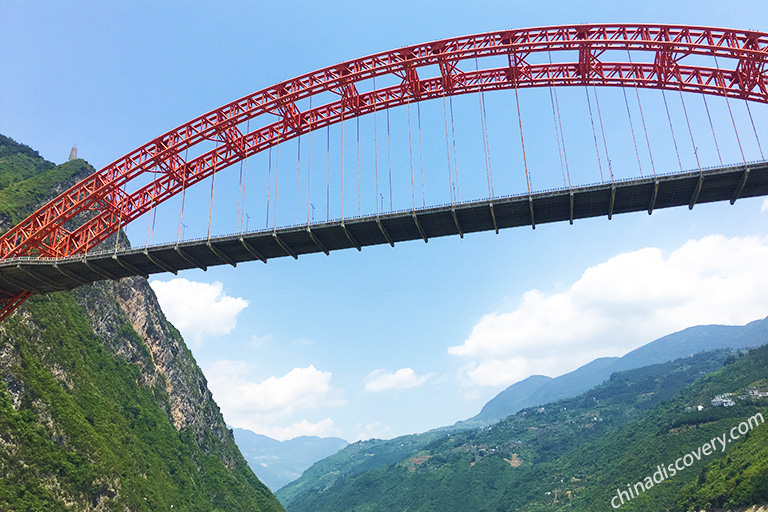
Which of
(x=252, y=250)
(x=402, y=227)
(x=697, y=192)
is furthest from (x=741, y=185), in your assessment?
(x=252, y=250)

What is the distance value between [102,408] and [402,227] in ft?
164

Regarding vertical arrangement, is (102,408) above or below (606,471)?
above

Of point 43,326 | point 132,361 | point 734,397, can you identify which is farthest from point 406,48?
point 734,397

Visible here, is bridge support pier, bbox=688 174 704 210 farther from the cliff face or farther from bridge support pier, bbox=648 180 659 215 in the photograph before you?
the cliff face

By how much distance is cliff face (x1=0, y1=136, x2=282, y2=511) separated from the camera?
1762 inches

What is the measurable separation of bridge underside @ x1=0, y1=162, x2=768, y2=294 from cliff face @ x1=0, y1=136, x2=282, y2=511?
1582 cm

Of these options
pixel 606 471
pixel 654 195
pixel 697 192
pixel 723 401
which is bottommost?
pixel 606 471

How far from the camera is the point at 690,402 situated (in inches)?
5576

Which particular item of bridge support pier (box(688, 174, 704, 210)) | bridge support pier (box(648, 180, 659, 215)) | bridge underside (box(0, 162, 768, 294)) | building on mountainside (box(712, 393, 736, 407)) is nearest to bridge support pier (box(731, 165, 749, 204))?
bridge underside (box(0, 162, 768, 294))

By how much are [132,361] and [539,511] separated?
98330mm

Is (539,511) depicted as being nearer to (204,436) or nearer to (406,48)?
(204,436)

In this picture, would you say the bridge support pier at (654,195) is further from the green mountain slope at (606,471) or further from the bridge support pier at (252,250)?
the green mountain slope at (606,471)

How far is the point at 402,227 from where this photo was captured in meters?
31.6

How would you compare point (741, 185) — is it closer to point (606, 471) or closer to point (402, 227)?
point (402, 227)
